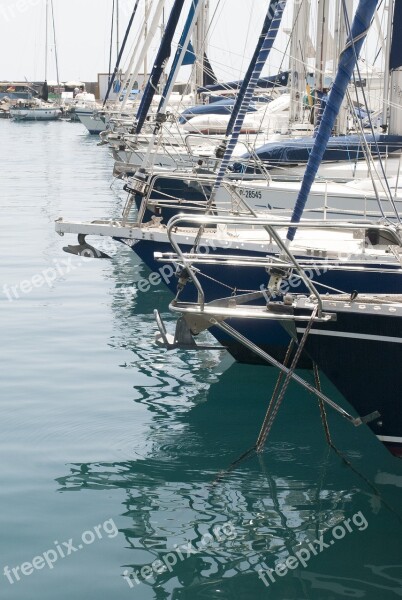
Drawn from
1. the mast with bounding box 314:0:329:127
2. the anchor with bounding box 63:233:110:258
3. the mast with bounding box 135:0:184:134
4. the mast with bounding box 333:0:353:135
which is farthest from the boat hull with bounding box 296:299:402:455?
the mast with bounding box 314:0:329:127

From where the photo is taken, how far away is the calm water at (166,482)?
705cm

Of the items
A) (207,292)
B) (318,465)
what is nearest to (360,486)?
(318,465)

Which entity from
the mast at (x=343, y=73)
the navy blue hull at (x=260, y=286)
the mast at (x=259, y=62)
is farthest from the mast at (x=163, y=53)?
the mast at (x=343, y=73)

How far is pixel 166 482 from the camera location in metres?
8.53

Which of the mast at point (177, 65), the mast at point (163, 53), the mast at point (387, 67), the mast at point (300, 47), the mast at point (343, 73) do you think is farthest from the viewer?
the mast at point (300, 47)

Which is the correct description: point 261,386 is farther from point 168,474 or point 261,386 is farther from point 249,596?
point 249,596

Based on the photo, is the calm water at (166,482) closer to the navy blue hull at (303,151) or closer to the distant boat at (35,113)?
the navy blue hull at (303,151)

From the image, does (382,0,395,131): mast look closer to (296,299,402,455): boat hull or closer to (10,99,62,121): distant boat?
(296,299,402,455): boat hull

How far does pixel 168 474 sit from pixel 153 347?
4405 mm

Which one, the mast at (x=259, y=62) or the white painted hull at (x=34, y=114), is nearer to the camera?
the mast at (x=259, y=62)

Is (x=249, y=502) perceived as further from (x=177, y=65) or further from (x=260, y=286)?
(x=177, y=65)

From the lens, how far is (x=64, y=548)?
293 inches

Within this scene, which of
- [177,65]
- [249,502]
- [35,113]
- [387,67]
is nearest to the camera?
[249,502]

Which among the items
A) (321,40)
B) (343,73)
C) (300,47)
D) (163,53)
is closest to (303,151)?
(163,53)
